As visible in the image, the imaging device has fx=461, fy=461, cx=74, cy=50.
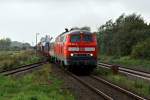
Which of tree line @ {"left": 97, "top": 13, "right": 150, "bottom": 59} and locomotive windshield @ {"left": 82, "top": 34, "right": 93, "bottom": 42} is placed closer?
locomotive windshield @ {"left": 82, "top": 34, "right": 93, "bottom": 42}

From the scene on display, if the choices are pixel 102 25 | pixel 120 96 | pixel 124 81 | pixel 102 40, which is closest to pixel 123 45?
pixel 102 40

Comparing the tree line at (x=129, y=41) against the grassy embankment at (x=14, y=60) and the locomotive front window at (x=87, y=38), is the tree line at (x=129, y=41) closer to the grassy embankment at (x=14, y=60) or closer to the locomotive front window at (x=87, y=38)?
the grassy embankment at (x=14, y=60)

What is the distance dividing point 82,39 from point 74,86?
8.41 meters

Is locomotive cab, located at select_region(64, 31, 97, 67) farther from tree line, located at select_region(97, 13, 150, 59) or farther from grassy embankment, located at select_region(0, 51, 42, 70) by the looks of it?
tree line, located at select_region(97, 13, 150, 59)

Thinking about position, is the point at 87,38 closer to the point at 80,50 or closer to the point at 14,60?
the point at 80,50

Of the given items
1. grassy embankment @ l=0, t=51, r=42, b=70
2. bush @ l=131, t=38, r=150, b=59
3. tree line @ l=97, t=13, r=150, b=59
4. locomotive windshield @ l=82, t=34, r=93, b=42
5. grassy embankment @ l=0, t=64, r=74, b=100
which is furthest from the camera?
tree line @ l=97, t=13, r=150, b=59

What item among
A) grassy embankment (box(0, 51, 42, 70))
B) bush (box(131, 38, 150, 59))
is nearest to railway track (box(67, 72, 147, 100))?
grassy embankment (box(0, 51, 42, 70))

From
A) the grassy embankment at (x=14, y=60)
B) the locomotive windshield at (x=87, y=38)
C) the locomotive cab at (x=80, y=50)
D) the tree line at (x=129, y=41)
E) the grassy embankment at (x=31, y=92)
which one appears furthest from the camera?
the tree line at (x=129, y=41)

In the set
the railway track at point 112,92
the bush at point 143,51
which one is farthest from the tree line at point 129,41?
the railway track at point 112,92

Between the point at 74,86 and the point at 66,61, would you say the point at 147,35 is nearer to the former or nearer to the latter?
the point at 66,61

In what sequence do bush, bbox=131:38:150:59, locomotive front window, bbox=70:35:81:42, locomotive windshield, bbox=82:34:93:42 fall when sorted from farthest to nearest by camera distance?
bush, bbox=131:38:150:59, locomotive windshield, bbox=82:34:93:42, locomotive front window, bbox=70:35:81:42

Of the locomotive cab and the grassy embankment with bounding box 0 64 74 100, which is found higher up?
the locomotive cab

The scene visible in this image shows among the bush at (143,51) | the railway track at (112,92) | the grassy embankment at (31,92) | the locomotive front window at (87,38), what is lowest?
the railway track at (112,92)

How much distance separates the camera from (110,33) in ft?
285
